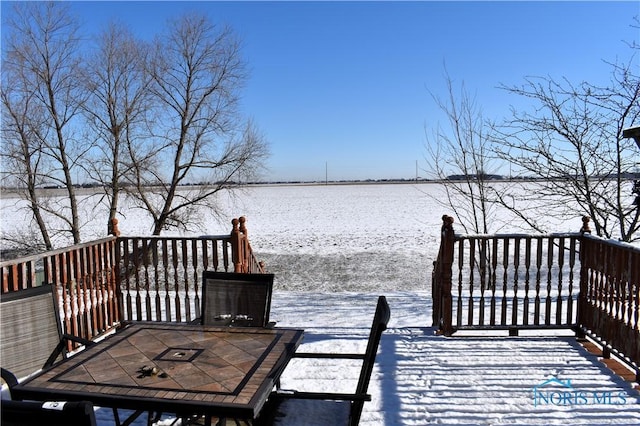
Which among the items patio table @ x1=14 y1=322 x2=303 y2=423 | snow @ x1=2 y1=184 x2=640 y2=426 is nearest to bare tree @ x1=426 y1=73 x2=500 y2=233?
snow @ x1=2 y1=184 x2=640 y2=426

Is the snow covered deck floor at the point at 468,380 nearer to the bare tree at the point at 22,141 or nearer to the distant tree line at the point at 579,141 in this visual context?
the distant tree line at the point at 579,141

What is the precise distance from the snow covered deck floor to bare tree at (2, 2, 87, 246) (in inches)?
375

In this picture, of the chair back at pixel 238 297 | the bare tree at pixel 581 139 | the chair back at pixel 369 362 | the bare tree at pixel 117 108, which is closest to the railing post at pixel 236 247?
the chair back at pixel 238 297

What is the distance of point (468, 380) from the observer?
2.96 meters

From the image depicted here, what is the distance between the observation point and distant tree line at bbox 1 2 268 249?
1009cm

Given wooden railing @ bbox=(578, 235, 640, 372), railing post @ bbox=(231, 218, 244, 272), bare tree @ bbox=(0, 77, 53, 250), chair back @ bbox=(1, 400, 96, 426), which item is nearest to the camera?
chair back @ bbox=(1, 400, 96, 426)

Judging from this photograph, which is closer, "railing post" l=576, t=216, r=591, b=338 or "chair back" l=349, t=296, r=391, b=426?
"chair back" l=349, t=296, r=391, b=426

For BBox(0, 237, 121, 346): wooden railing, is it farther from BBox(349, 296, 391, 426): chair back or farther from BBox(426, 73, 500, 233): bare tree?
BBox(426, 73, 500, 233): bare tree

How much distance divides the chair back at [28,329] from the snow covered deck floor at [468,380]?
4.72 feet

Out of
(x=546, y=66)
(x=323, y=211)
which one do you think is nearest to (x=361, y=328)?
(x=546, y=66)

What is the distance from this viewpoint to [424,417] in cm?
248

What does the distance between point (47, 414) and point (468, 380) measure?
270 centimetres

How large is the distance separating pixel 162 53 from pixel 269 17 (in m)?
6.26

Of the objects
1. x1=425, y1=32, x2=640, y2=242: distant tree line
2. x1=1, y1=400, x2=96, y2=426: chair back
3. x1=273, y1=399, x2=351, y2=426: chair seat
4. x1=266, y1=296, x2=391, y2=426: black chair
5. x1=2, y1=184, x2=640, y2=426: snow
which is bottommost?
x1=2, y1=184, x2=640, y2=426: snow
